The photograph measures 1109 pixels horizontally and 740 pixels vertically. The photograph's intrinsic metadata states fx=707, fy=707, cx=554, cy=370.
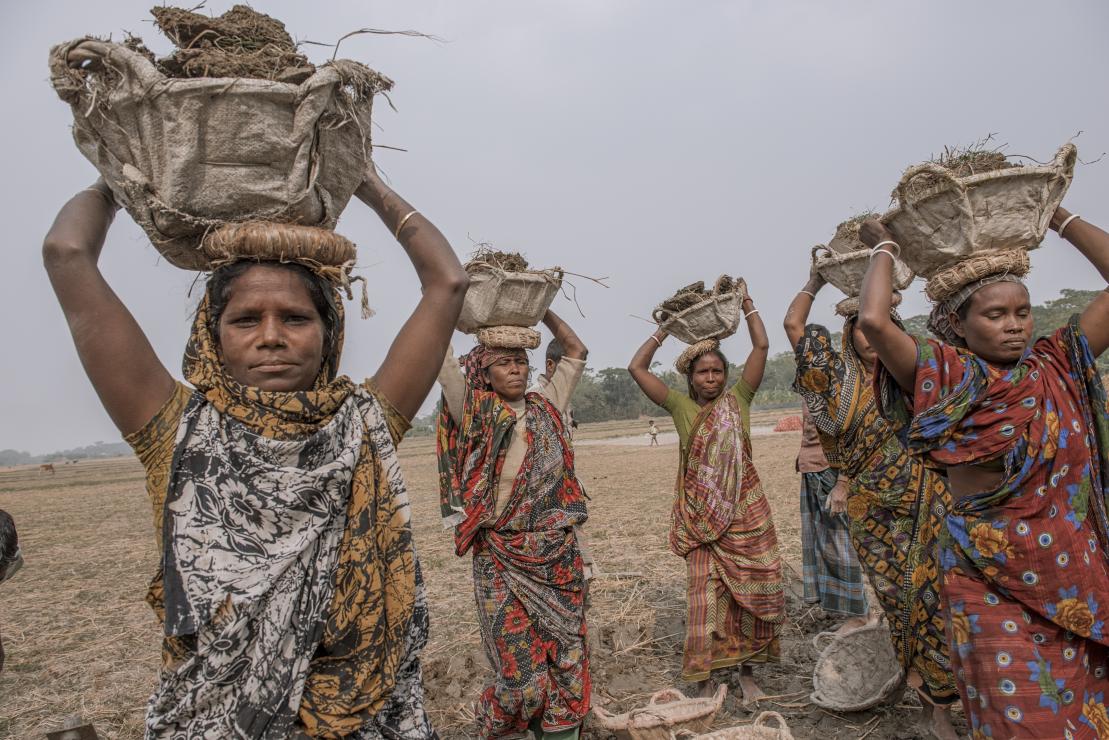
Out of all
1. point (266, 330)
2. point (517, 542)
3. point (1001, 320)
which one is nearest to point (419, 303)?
point (266, 330)

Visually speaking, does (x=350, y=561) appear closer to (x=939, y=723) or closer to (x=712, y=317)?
(x=939, y=723)

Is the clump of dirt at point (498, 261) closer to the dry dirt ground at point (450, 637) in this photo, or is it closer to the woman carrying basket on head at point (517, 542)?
the woman carrying basket on head at point (517, 542)

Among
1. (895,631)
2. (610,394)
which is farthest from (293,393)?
(610,394)

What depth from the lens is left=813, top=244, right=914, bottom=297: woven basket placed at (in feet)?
14.2

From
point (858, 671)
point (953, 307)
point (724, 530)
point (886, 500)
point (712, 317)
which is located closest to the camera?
point (953, 307)

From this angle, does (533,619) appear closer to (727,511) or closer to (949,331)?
(727,511)

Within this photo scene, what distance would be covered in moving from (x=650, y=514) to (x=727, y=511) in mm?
7063

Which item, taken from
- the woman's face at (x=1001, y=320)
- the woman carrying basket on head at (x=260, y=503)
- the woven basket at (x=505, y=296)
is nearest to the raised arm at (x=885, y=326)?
the woman's face at (x=1001, y=320)

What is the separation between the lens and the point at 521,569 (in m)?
4.31

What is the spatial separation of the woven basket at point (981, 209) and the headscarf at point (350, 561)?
235 cm

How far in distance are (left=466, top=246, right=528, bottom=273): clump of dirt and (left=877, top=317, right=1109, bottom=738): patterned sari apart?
2.50 m

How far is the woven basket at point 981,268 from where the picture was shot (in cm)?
288

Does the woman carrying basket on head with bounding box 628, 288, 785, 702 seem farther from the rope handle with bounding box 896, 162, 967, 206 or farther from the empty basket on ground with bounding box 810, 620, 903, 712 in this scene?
the rope handle with bounding box 896, 162, 967, 206

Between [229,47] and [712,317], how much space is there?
4147 mm
